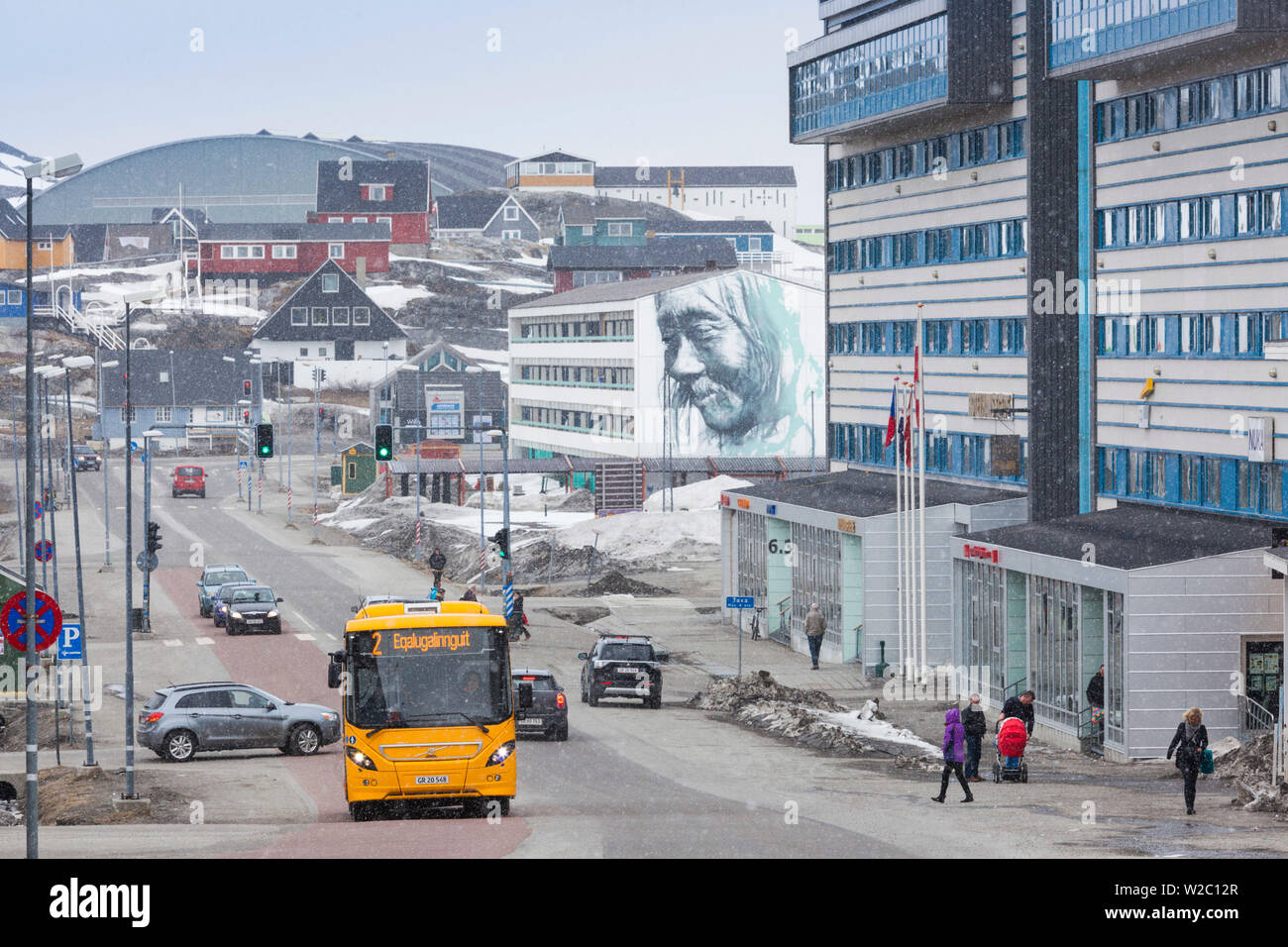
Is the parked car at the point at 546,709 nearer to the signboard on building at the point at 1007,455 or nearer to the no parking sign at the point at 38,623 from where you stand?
the no parking sign at the point at 38,623

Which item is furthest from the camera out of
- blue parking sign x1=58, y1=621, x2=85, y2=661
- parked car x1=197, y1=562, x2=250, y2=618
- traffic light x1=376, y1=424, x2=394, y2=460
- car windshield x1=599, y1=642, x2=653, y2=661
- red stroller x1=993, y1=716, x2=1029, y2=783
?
parked car x1=197, y1=562, x2=250, y2=618

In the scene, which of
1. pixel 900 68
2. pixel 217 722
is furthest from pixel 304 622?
pixel 900 68

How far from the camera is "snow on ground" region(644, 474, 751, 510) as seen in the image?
8731 cm

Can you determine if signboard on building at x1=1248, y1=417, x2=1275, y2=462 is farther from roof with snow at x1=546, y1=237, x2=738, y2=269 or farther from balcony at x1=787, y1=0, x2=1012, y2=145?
roof with snow at x1=546, y1=237, x2=738, y2=269

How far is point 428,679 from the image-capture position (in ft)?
73.7

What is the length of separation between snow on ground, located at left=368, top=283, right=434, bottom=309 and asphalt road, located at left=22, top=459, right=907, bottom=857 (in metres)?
120

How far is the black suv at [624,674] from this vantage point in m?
39.6

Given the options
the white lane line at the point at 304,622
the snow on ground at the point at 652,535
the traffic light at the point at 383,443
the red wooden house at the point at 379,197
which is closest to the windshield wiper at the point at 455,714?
the white lane line at the point at 304,622

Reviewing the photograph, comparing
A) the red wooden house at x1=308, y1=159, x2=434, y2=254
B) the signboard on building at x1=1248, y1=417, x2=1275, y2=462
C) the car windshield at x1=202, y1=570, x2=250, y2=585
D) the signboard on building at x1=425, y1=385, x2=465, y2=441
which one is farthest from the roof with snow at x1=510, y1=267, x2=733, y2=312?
the red wooden house at x1=308, y1=159, x2=434, y2=254

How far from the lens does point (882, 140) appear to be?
53.8 m

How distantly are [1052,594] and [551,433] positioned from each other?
7913cm

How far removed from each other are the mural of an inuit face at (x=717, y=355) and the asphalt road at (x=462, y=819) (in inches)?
1512
